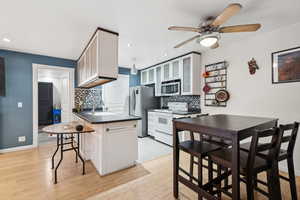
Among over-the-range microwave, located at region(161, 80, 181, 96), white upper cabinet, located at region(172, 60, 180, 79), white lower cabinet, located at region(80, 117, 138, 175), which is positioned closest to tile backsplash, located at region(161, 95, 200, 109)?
over-the-range microwave, located at region(161, 80, 181, 96)

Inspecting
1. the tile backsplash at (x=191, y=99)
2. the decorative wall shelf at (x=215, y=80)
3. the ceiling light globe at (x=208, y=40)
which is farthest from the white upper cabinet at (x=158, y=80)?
the ceiling light globe at (x=208, y=40)

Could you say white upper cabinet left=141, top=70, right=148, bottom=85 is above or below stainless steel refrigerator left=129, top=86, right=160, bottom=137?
above

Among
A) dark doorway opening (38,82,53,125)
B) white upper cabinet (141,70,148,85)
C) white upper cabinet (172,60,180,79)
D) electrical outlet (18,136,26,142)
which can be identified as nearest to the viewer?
electrical outlet (18,136,26,142)

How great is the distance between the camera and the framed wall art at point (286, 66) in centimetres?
222

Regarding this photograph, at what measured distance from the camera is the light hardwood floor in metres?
1.82

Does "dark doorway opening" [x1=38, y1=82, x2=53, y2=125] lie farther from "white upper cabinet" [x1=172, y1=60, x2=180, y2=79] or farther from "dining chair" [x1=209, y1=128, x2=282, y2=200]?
"dining chair" [x1=209, y1=128, x2=282, y2=200]

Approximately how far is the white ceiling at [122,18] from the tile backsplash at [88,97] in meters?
1.61

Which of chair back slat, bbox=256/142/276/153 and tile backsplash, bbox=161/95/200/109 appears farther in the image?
tile backsplash, bbox=161/95/200/109

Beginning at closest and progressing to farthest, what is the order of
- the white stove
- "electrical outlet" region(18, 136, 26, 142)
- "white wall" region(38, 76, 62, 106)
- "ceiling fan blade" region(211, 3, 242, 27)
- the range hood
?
"ceiling fan blade" region(211, 3, 242, 27)
the range hood
"electrical outlet" region(18, 136, 26, 142)
the white stove
"white wall" region(38, 76, 62, 106)

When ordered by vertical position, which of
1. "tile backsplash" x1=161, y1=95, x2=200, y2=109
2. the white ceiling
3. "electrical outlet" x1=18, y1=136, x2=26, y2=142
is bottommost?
"electrical outlet" x1=18, y1=136, x2=26, y2=142

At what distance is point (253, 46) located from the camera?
2.71m

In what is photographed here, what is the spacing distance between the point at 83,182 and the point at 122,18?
98.3 inches

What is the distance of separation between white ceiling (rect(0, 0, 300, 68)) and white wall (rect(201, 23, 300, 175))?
206mm

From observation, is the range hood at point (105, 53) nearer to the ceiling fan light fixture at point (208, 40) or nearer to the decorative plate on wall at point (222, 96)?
the ceiling fan light fixture at point (208, 40)
